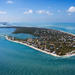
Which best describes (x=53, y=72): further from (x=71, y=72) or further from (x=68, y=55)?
(x=68, y=55)

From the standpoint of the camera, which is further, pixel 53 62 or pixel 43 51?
pixel 43 51

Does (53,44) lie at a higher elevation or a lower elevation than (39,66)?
higher

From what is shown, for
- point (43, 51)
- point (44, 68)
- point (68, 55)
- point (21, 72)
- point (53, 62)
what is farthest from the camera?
point (43, 51)

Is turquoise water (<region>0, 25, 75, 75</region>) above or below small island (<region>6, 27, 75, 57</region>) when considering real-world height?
below

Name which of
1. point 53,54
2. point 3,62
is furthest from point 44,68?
point 3,62

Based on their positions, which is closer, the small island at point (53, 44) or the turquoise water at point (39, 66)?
the turquoise water at point (39, 66)

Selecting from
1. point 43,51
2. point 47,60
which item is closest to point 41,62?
point 47,60

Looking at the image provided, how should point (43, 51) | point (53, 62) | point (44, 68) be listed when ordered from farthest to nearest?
1. point (43, 51)
2. point (53, 62)
3. point (44, 68)

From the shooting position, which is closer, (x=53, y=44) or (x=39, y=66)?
(x=39, y=66)

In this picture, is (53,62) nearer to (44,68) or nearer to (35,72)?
(44,68)

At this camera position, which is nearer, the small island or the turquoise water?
the turquoise water

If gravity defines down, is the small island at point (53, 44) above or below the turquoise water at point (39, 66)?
above
